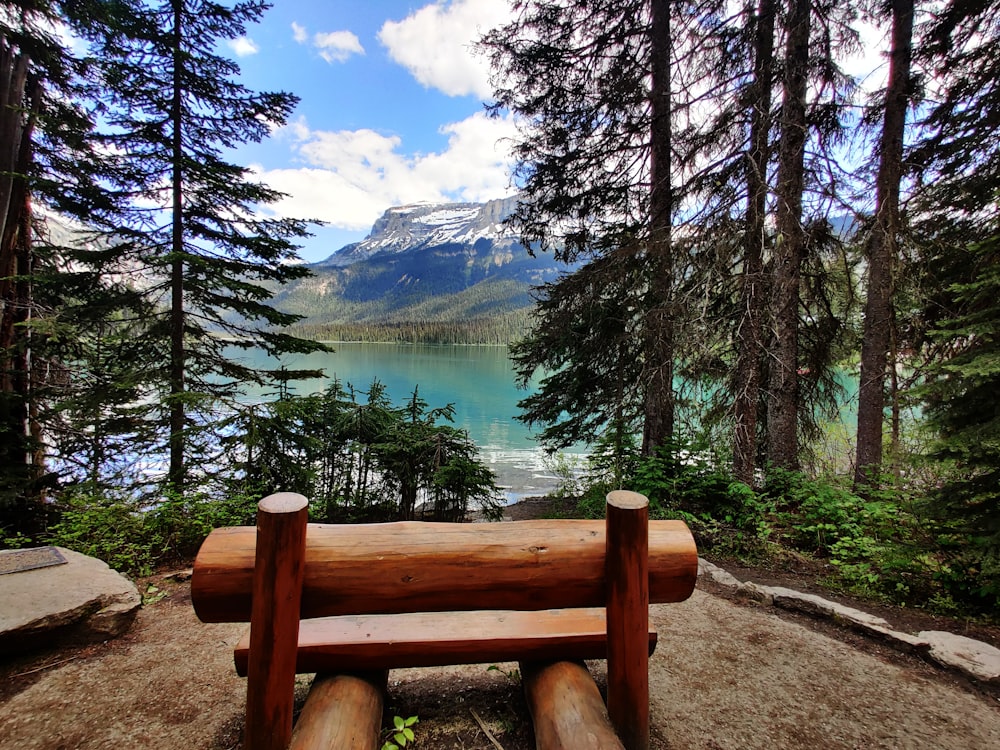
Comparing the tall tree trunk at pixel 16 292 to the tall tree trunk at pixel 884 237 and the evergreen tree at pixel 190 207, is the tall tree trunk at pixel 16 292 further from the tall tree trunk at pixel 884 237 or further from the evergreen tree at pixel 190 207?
the tall tree trunk at pixel 884 237

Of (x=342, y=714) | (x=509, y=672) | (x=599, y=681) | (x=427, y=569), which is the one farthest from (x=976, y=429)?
(x=342, y=714)

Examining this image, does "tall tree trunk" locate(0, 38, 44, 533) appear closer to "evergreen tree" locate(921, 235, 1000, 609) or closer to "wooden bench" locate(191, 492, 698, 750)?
"wooden bench" locate(191, 492, 698, 750)

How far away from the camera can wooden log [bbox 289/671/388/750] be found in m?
1.76

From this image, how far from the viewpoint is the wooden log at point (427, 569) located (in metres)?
1.83

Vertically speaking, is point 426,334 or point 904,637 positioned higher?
point 426,334

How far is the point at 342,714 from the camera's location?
6.20 feet

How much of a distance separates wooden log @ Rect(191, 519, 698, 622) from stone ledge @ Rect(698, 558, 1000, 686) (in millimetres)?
2120

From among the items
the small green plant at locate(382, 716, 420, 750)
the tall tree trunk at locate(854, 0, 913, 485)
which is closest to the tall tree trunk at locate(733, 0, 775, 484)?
the tall tree trunk at locate(854, 0, 913, 485)

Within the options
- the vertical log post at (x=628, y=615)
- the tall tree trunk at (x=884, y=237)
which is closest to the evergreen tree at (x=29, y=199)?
the vertical log post at (x=628, y=615)

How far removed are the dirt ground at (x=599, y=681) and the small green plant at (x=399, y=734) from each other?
0.07m

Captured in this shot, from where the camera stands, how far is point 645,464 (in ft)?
20.7

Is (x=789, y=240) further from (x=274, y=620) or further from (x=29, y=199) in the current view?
(x=29, y=199)

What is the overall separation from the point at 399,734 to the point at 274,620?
0.95 metres

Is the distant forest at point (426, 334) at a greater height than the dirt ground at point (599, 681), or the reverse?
the distant forest at point (426, 334)
